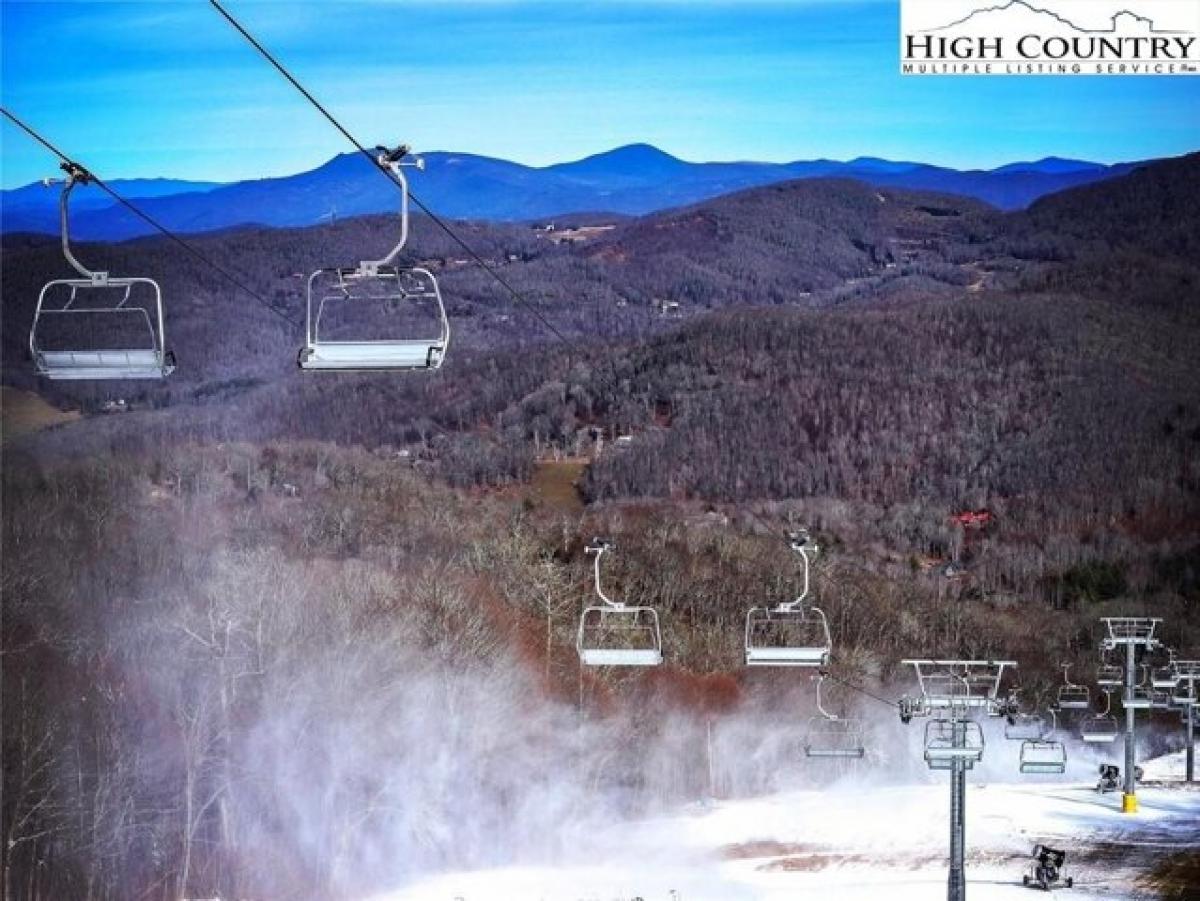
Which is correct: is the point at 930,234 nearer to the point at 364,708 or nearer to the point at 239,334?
the point at 239,334

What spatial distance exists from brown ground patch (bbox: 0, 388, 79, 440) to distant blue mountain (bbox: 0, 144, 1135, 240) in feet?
15.7

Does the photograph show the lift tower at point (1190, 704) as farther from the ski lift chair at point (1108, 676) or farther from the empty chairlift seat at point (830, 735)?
the empty chairlift seat at point (830, 735)

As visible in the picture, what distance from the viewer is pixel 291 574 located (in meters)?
40.0

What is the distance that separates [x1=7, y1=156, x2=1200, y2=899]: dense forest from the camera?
108ft

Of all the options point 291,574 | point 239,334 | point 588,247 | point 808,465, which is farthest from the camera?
point 588,247

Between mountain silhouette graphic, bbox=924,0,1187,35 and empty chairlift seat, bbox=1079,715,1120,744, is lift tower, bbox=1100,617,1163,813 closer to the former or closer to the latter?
empty chairlift seat, bbox=1079,715,1120,744

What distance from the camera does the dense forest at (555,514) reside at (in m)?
32.9

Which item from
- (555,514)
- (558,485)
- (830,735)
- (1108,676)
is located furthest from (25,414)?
(1108,676)

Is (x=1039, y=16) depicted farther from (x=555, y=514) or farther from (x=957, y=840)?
(x=555, y=514)

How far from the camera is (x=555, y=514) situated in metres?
57.5

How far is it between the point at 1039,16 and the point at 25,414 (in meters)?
34.0

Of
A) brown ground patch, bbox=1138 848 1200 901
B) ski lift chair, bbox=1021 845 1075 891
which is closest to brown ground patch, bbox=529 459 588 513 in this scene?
brown ground patch, bbox=1138 848 1200 901

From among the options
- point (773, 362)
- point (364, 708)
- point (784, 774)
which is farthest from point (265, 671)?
point (773, 362)

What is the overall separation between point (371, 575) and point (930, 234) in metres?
44.7
